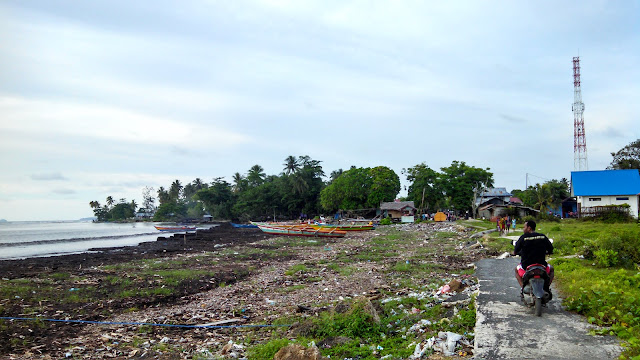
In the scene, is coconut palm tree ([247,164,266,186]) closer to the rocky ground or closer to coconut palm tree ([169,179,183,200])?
coconut palm tree ([169,179,183,200])

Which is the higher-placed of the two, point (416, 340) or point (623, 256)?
point (623, 256)

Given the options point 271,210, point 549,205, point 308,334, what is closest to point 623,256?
point 308,334

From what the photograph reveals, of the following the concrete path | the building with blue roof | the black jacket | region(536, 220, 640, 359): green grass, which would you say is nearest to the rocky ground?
the concrete path

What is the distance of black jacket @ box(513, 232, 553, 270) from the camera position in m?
6.22

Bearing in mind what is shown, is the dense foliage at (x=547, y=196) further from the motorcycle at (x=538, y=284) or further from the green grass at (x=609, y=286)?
the motorcycle at (x=538, y=284)

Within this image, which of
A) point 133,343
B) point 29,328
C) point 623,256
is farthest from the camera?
point 623,256

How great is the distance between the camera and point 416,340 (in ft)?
20.3

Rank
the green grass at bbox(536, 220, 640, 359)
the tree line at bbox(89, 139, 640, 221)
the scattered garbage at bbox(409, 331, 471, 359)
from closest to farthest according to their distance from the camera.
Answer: the green grass at bbox(536, 220, 640, 359), the scattered garbage at bbox(409, 331, 471, 359), the tree line at bbox(89, 139, 640, 221)

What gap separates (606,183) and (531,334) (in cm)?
3516

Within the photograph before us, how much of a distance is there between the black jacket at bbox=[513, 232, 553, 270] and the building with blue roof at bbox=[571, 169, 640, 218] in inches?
1279

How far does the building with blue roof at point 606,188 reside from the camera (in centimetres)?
3175

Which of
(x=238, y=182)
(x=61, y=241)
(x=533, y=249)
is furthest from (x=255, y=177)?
(x=533, y=249)

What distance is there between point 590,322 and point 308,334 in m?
4.53

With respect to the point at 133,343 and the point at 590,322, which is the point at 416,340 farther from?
the point at 133,343
